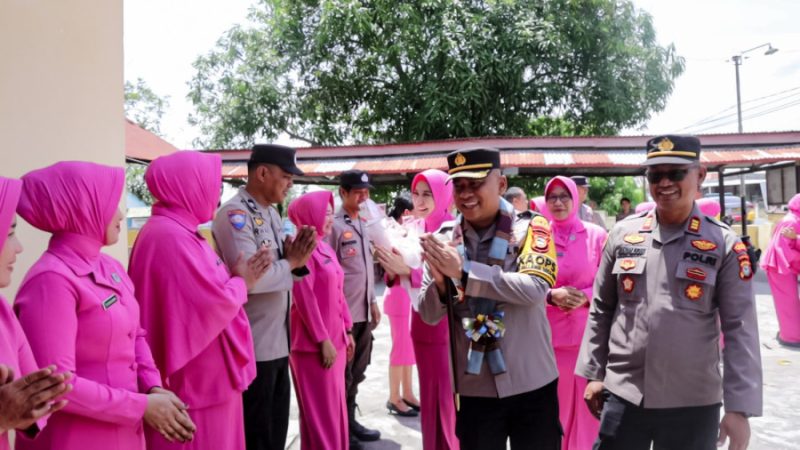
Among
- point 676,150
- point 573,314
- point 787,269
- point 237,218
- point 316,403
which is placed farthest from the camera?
point 787,269

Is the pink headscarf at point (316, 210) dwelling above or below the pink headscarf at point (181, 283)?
above

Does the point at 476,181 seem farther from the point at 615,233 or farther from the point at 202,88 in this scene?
the point at 202,88

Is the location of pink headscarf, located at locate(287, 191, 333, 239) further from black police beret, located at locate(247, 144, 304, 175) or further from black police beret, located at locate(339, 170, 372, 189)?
black police beret, located at locate(339, 170, 372, 189)

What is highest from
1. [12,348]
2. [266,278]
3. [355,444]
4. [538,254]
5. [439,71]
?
[439,71]

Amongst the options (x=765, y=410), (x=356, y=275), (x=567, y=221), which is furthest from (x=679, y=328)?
(x=765, y=410)

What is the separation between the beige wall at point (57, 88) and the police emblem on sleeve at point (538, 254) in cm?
255

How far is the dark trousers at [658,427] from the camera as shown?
2426 mm

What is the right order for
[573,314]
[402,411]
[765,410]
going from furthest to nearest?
[402,411], [765,410], [573,314]

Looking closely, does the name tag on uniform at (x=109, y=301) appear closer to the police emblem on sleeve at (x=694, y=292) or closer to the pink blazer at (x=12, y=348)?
the pink blazer at (x=12, y=348)

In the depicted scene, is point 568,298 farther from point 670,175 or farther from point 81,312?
point 81,312

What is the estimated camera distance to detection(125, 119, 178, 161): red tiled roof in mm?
7410

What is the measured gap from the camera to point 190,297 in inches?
97.1

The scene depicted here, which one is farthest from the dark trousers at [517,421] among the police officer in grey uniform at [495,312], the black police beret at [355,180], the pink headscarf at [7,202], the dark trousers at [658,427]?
the black police beret at [355,180]

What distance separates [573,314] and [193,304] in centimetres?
238
